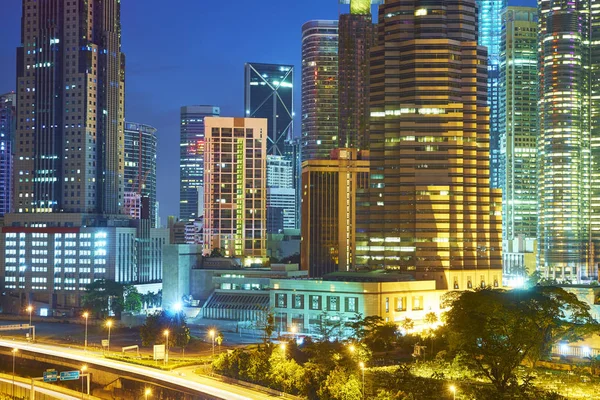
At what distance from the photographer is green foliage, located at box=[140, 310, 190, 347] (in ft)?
456

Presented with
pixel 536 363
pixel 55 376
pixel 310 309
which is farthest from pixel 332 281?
pixel 55 376

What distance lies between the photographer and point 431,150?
191 metres

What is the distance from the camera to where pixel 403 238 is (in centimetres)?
19262

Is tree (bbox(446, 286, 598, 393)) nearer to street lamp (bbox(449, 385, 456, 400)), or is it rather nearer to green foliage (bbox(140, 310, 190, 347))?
street lamp (bbox(449, 385, 456, 400))

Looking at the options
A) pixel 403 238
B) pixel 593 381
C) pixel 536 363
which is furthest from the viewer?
pixel 403 238

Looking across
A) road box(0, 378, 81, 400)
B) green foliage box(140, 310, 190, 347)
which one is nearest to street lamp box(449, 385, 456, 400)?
road box(0, 378, 81, 400)

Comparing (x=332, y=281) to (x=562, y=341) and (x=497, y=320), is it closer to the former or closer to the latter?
(x=562, y=341)

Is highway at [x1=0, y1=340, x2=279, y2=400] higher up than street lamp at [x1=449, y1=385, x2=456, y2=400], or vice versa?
street lamp at [x1=449, y1=385, x2=456, y2=400]

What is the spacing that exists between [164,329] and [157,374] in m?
31.1

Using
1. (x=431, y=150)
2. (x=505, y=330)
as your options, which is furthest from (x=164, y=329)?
(x=431, y=150)

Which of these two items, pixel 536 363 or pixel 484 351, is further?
pixel 536 363

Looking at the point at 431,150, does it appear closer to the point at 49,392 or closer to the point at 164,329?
the point at 164,329

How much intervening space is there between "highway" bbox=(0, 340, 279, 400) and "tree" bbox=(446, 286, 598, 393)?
23403mm

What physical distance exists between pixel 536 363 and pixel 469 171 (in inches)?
3528
